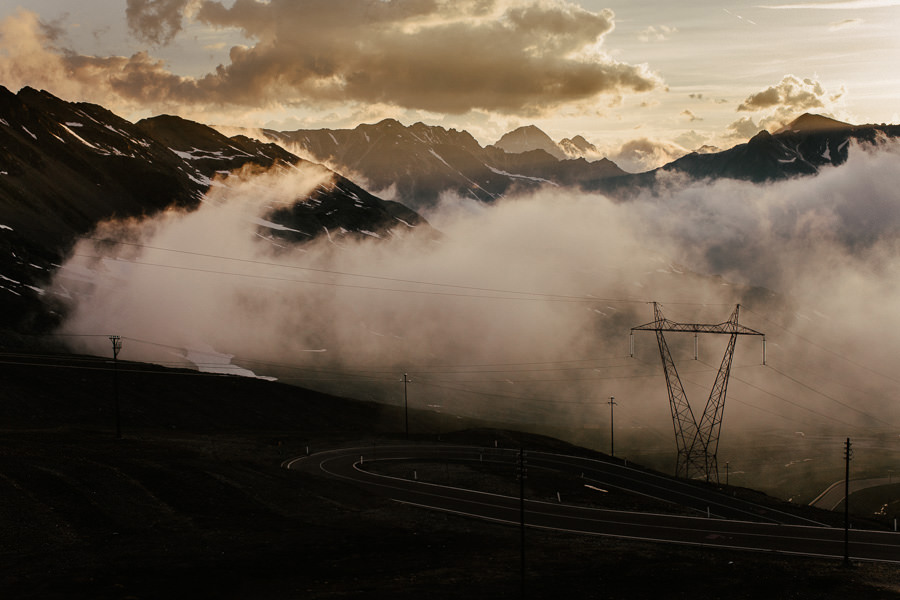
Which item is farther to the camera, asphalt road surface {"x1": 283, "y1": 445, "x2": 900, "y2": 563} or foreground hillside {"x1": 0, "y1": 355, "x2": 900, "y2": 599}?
asphalt road surface {"x1": 283, "y1": 445, "x2": 900, "y2": 563}

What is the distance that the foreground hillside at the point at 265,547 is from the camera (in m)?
54.8

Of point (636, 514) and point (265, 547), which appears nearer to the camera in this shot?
point (265, 547)

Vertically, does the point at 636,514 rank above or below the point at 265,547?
below

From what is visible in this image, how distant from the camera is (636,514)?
83000 mm

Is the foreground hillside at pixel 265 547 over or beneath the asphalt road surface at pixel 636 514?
Result: over

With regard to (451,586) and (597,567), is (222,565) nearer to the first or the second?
(451,586)

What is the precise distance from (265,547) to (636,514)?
42.8 m

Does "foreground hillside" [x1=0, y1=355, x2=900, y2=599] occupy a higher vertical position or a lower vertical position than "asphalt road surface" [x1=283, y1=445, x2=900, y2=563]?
higher

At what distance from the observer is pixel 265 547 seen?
63.9m

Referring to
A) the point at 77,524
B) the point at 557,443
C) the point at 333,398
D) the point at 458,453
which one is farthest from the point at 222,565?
the point at 333,398

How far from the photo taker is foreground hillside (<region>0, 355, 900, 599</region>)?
5478cm

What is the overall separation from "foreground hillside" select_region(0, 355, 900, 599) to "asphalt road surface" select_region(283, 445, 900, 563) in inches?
184

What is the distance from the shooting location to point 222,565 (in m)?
58.6

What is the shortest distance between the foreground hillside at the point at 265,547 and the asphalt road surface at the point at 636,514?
4.68m
